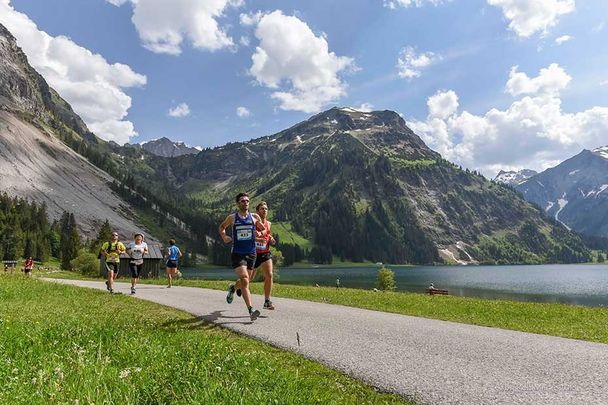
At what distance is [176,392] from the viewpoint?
208 inches

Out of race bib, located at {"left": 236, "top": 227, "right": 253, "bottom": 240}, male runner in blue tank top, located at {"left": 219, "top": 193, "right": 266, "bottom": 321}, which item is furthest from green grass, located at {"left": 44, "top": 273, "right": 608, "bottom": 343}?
race bib, located at {"left": 236, "top": 227, "right": 253, "bottom": 240}

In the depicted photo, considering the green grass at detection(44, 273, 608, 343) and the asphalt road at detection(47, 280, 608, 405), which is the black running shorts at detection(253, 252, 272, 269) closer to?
the asphalt road at detection(47, 280, 608, 405)

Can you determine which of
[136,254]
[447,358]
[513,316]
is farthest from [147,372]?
[136,254]

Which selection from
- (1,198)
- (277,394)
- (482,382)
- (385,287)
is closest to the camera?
(277,394)

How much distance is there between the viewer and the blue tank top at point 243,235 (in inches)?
504

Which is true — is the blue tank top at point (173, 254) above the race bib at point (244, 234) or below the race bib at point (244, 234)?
below

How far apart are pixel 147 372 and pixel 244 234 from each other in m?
7.01

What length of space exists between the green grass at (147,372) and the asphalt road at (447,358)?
75 cm

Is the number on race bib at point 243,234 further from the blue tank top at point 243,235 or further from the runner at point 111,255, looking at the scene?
the runner at point 111,255

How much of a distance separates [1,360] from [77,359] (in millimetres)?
943

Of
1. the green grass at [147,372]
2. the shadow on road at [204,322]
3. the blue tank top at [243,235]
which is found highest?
the blue tank top at [243,235]

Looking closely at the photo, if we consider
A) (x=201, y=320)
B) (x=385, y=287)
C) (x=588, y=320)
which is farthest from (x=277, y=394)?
(x=385, y=287)

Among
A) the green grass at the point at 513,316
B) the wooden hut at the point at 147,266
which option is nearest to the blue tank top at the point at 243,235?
the green grass at the point at 513,316

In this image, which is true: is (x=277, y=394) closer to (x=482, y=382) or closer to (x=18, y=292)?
(x=482, y=382)
